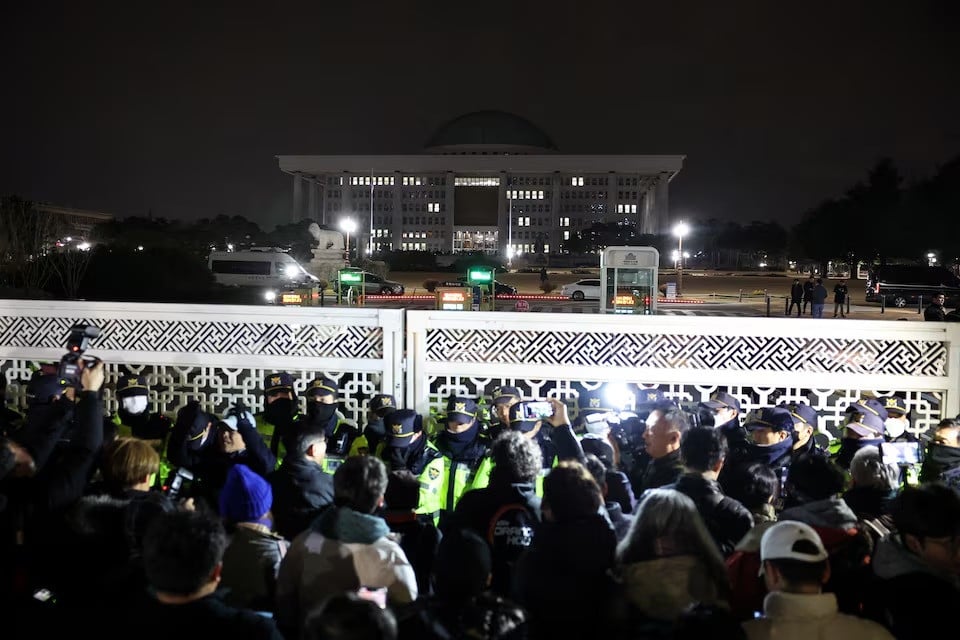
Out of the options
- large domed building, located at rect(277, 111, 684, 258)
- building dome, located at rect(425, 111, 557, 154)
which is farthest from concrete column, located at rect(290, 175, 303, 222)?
building dome, located at rect(425, 111, 557, 154)

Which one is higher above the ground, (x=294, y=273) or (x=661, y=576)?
(x=294, y=273)

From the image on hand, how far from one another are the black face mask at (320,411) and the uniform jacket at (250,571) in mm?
2472

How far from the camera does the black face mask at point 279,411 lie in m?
6.19

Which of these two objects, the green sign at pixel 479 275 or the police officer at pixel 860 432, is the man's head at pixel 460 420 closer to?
the police officer at pixel 860 432

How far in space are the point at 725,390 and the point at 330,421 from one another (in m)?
3.53

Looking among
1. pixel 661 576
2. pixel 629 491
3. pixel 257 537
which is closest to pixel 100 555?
pixel 257 537

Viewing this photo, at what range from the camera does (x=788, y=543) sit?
2.74 metres

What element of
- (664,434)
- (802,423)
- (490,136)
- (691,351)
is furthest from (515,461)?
(490,136)

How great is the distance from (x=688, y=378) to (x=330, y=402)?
3.14 m

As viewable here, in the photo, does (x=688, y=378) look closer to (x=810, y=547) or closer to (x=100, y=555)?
(x=810, y=547)

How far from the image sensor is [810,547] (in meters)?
2.72

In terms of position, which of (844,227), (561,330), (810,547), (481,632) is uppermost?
(844,227)

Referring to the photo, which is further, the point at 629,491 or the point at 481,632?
the point at 629,491

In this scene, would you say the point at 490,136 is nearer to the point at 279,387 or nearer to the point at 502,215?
the point at 502,215
